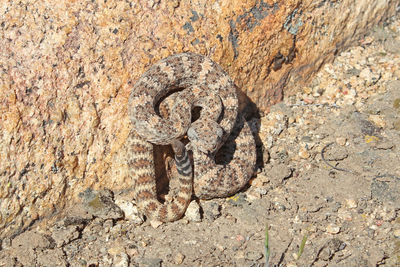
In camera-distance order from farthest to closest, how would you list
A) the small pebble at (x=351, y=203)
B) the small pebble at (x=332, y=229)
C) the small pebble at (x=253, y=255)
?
the small pebble at (x=351, y=203) < the small pebble at (x=332, y=229) < the small pebble at (x=253, y=255)

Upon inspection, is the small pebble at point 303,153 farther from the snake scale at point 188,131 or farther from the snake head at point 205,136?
the snake head at point 205,136

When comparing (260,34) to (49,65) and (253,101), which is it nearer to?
(253,101)

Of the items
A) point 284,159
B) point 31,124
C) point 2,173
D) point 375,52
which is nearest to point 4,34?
point 31,124

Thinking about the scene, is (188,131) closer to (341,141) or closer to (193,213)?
(193,213)

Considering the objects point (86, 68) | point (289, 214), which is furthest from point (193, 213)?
point (86, 68)

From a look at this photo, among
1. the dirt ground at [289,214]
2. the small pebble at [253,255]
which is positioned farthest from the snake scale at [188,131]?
the small pebble at [253,255]
